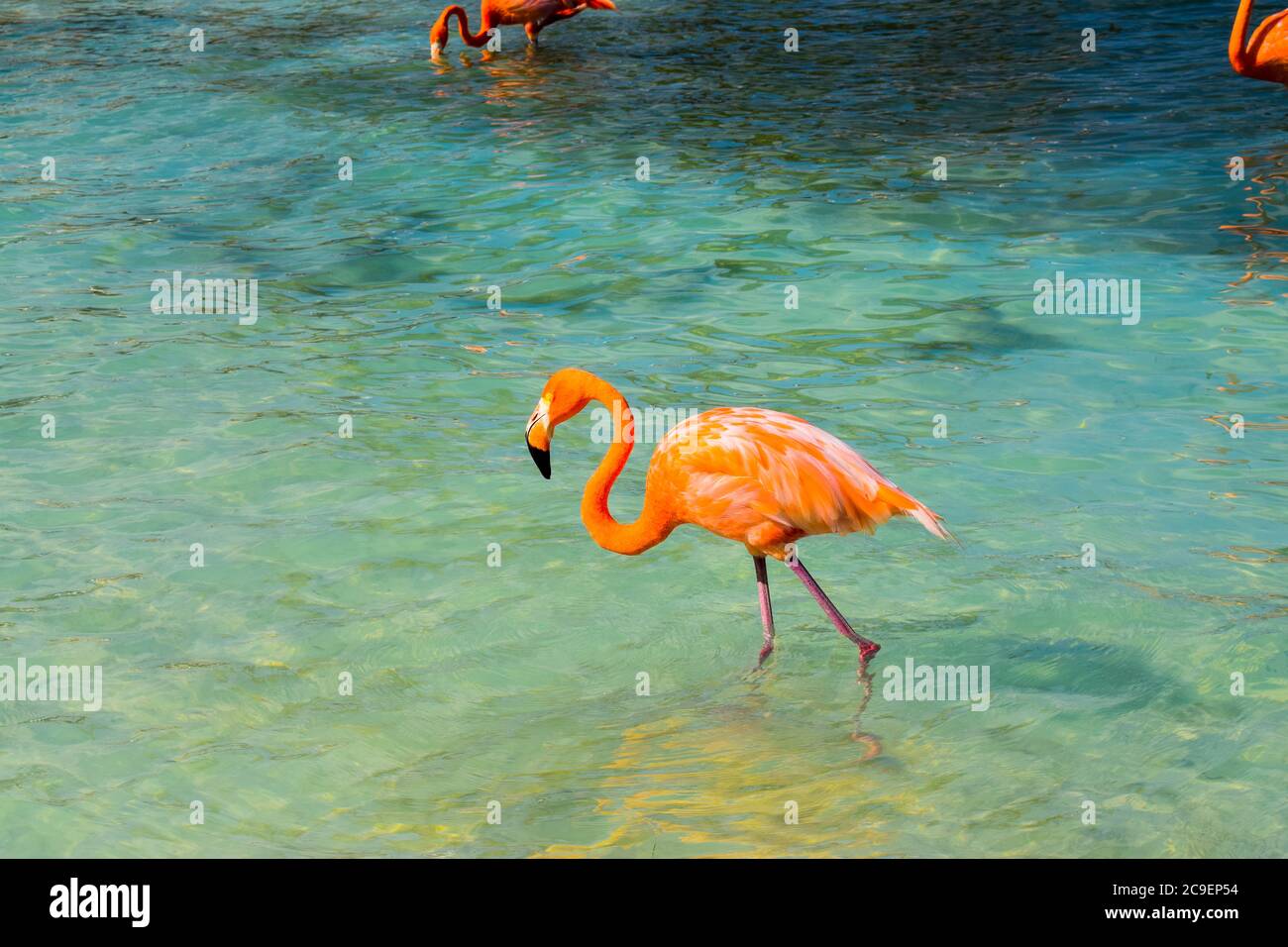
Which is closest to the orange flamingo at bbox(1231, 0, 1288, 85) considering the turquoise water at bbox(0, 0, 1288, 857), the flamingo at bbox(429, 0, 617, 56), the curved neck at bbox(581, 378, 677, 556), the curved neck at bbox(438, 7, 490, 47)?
the turquoise water at bbox(0, 0, 1288, 857)

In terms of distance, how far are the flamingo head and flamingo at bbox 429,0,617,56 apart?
12.7 meters

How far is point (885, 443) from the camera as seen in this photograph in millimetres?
7629

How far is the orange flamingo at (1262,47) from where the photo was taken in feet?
40.1

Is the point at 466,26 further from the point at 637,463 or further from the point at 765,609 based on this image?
the point at 765,609

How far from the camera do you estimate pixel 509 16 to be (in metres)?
17.4

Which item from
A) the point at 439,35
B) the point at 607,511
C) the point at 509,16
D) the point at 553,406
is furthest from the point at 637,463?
the point at 509,16

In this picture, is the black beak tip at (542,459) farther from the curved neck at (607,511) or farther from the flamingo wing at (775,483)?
the flamingo wing at (775,483)

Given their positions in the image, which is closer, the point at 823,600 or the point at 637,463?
the point at 823,600

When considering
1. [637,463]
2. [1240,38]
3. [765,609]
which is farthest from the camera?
[1240,38]

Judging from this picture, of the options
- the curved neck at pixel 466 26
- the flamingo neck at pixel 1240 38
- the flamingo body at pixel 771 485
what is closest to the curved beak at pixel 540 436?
the flamingo body at pixel 771 485

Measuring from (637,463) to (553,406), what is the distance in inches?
93.7

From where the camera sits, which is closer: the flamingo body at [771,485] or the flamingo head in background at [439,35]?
the flamingo body at [771,485]
